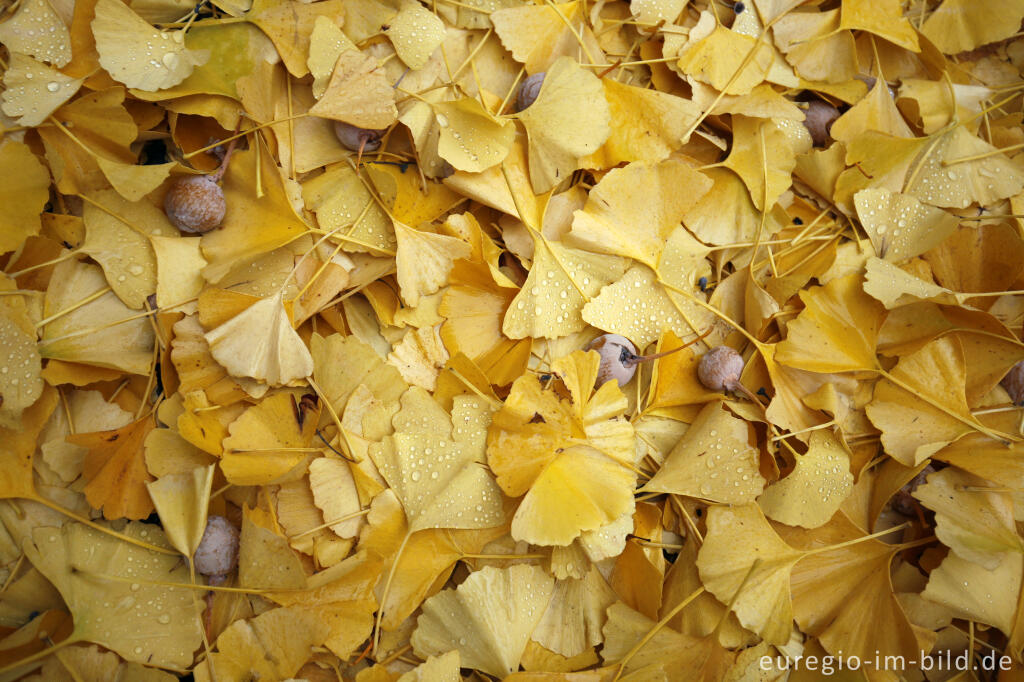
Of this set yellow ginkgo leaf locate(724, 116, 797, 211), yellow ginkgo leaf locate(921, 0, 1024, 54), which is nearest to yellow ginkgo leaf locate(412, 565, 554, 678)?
yellow ginkgo leaf locate(724, 116, 797, 211)

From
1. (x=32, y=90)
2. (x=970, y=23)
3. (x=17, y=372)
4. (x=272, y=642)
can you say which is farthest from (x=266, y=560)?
(x=970, y=23)

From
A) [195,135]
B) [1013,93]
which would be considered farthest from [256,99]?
[1013,93]

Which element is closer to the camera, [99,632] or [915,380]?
[99,632]

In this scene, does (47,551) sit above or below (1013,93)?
below

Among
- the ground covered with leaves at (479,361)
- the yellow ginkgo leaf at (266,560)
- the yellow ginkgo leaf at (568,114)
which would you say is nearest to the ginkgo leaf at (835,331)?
the ground covered with leaves at (479,361)

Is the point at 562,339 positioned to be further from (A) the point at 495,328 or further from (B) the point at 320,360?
(B) the point at 320,360

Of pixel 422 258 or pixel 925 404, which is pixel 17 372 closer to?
pixel 422 258

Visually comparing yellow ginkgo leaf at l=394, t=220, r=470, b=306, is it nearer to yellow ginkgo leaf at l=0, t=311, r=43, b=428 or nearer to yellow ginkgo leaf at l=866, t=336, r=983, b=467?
yellow ginkgo leaf at l=0, t=311, r=43, b=428
